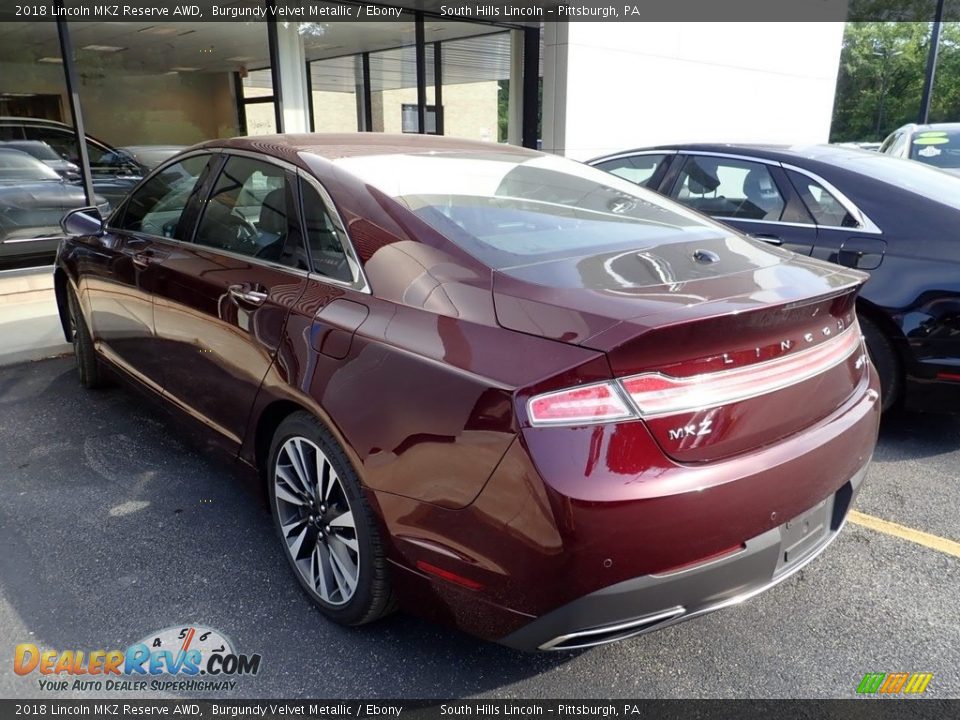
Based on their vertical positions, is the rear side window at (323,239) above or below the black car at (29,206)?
above

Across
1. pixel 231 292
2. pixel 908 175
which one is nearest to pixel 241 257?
pixel 231 292

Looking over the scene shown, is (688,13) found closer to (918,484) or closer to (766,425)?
(918,484)

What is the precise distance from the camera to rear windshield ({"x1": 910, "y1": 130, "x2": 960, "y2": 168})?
8.00 m

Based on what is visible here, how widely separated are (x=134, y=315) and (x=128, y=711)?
205 centimetres

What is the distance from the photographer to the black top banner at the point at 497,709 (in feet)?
6.95

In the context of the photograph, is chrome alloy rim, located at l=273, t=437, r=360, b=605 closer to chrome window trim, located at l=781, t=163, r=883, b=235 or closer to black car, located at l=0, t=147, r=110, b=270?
chrome window trim, located at l=781, t=163, r=883, b=235

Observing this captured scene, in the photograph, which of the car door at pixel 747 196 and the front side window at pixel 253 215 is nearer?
the front side window at pixel 253 215

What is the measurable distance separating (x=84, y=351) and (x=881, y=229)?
15.3 feet

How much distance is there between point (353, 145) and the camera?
2.96 meters

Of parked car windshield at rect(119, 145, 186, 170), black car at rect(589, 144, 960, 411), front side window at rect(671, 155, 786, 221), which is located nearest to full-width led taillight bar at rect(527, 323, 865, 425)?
black car at rect(589, 144, 960, 411)

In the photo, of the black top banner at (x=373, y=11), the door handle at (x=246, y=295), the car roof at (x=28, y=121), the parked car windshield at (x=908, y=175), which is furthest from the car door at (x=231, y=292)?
the black top banner at (x=373, y=11)

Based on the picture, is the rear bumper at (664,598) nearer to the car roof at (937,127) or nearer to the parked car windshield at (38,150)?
the parked car windshield at (38,150)

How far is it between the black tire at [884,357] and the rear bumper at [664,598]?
2080mm

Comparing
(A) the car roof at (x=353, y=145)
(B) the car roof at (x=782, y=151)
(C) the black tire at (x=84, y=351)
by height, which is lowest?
(C) the black tire at (x=84, y=351)
